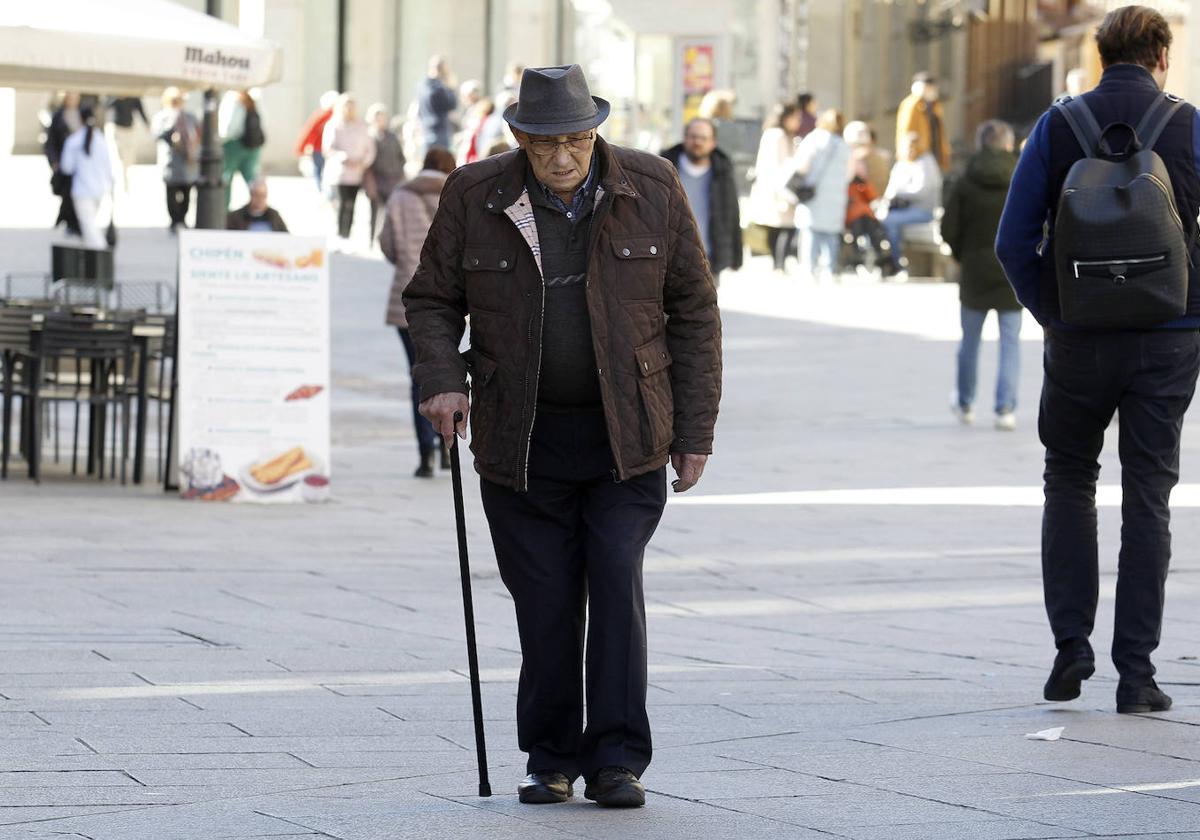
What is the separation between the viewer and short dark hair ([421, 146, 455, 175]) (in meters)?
12.7

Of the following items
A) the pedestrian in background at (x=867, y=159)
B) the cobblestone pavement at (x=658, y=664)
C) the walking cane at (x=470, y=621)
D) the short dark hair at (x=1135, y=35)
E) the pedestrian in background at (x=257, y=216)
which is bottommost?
the cobblestone pavement at (x=658, y=664)

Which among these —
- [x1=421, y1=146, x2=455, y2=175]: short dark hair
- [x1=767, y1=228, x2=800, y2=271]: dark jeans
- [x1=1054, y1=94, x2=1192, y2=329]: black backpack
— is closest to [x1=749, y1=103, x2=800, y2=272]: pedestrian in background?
[x1=767, y1=228, x2=800, y2=271]: dark jeans

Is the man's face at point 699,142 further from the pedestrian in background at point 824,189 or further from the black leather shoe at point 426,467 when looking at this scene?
the pedestrian in background at point 824,189

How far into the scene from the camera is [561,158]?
5406 millimetres

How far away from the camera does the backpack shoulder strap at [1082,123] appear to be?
640 cm

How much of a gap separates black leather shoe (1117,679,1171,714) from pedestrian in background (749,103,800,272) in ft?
58.3

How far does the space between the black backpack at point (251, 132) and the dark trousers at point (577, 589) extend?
23.0 m

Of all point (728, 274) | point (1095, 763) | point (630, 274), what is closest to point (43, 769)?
point (630, 274)

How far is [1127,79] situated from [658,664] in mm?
2391

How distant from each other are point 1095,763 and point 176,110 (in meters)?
23.1

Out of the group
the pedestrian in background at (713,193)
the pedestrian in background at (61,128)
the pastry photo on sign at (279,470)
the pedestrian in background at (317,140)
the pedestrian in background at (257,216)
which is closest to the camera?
the pastry photo on sign at (279,470)

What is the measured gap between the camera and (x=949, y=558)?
33.7ft

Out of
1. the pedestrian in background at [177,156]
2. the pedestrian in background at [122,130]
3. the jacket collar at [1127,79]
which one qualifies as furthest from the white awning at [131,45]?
the pedestrian in background at [122,130]

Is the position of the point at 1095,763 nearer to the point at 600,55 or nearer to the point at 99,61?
the point at 99,61
